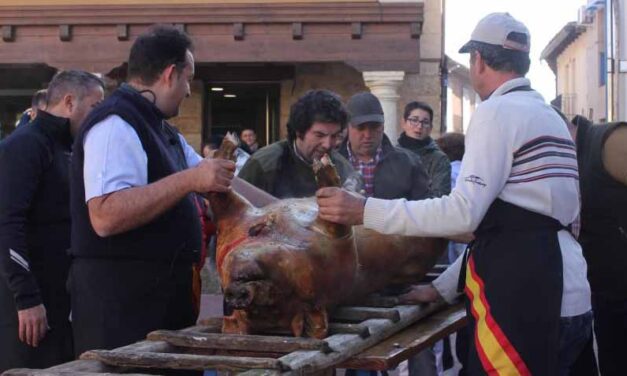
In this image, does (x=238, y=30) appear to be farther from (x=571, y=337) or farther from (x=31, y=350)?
(x=571, y=337)

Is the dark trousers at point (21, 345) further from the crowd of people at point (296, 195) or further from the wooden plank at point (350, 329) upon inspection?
the wooden plank at point (350, 329)

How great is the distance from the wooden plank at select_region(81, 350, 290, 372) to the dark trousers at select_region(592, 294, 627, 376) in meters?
2.24

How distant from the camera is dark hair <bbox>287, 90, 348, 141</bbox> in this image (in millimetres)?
4531

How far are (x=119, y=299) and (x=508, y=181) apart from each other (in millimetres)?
1444

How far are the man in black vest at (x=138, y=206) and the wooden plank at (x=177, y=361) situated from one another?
60 centimetres

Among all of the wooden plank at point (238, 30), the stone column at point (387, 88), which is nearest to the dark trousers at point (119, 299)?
the stone column at point (387, 88)

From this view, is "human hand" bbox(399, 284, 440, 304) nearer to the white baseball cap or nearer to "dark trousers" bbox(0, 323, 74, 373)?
the white baseball cap

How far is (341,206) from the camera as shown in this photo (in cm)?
328

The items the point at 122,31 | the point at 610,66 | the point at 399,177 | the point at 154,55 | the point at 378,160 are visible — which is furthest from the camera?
the point at 122,31

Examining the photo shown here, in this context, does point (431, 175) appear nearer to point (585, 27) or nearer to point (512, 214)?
point (512, 214)

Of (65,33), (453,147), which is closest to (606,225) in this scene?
(453,147)

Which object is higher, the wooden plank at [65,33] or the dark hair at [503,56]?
the wooden plank at [65,33]

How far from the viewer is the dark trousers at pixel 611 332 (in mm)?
4477

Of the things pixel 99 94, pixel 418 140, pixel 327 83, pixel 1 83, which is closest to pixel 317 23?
pixel 327 83
